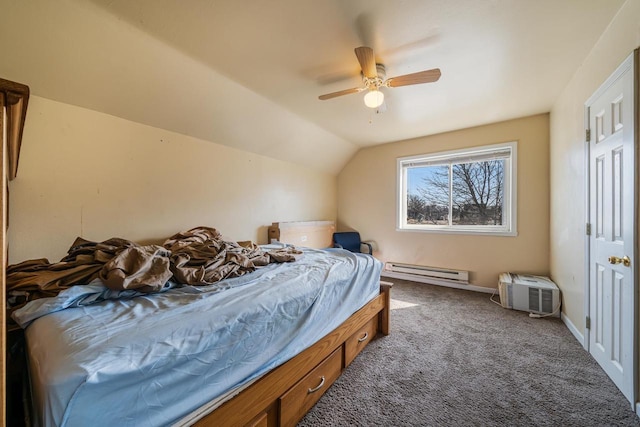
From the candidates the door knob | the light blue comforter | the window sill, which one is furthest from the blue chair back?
the door knob

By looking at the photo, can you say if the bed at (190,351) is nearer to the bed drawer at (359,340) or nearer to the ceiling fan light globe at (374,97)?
the bed drawer at (359,340)

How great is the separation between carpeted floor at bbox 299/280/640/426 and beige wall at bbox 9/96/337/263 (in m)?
2.15

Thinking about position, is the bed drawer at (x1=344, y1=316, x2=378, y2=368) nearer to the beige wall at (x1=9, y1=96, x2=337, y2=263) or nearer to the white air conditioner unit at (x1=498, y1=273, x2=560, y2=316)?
the white air conditioner unit at (x1=498, y1=273, x2=560, y2=316)

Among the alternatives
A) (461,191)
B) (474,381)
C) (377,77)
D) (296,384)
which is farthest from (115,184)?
(461,191)

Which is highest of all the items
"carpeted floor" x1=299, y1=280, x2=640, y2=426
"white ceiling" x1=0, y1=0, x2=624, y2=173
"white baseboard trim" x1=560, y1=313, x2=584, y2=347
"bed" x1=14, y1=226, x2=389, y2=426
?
"white ceiling" x1=0, y1=0, x2=624, y2=173

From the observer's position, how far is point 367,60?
1.76 meters

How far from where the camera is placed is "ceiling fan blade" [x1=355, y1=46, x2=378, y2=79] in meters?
1.65

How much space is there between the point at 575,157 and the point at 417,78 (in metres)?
1.77

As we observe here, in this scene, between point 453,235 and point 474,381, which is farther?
point 453,235

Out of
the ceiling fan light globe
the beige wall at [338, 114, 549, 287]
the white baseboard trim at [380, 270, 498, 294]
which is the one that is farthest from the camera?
the white baseboard trim at [380, 270, 498, 294]

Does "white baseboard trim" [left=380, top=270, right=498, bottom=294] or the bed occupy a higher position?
the bed

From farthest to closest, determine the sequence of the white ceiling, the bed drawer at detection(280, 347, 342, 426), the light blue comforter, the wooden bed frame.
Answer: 1. the white ceiling
2. the bed drawer at detection(280, 347, 342, 426)
3. the wooden bed frame
4. the light blue comforter

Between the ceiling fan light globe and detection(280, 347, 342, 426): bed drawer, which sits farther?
the ceiling fan light globe

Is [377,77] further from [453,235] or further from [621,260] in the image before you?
[453,235]
